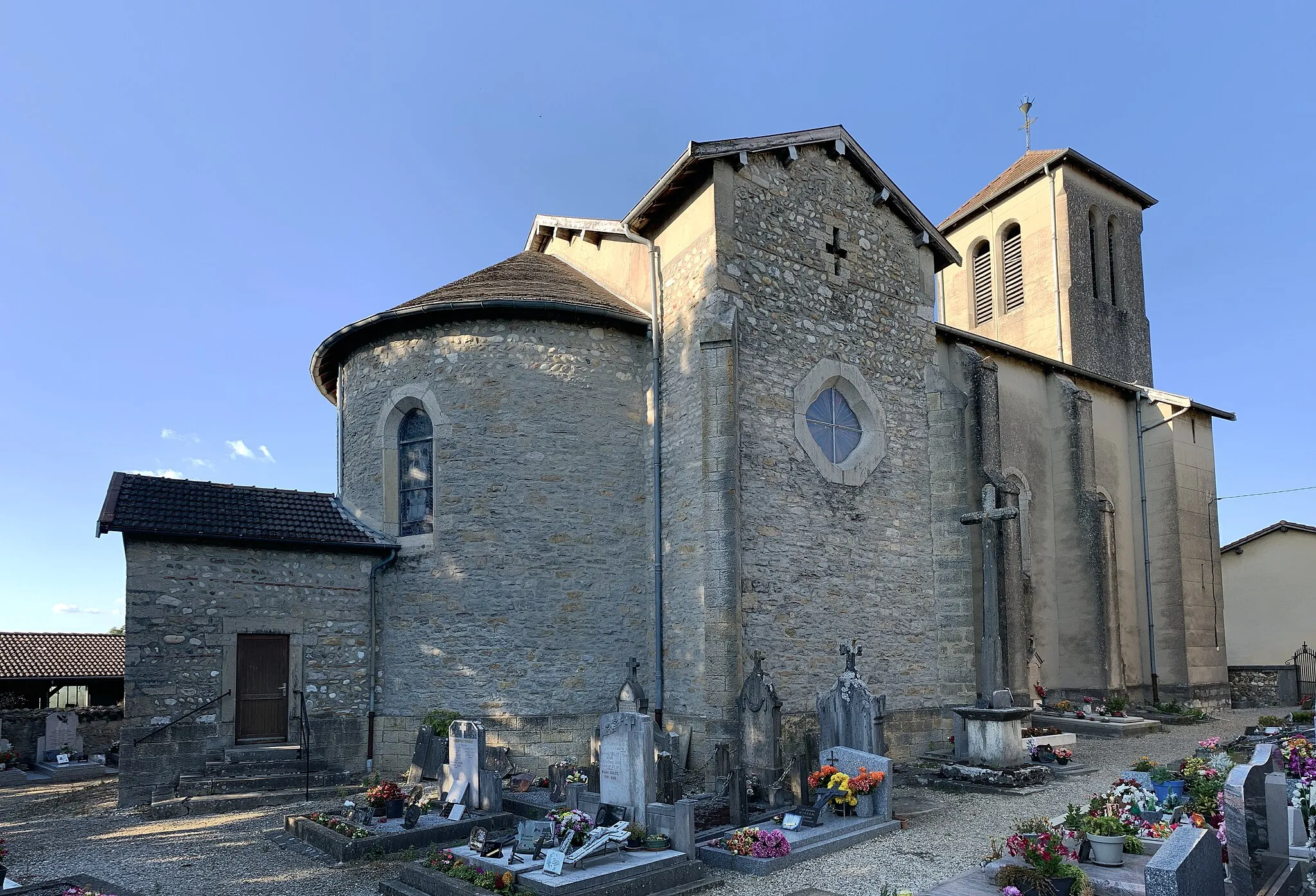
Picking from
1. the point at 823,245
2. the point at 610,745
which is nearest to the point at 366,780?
the point at 610,745

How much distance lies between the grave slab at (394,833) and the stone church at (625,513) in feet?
9.89

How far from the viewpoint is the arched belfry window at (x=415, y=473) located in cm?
1456

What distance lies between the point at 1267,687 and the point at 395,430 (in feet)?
79.5

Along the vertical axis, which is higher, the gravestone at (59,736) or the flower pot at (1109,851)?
the flower pot at (1109,851)

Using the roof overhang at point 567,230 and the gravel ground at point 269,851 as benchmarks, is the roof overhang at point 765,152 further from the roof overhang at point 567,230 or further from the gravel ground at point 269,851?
the gravel ground at point 269,851

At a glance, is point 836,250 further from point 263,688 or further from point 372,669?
point 263,688

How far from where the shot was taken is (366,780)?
12.9m

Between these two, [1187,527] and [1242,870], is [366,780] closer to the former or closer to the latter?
[1242,870]

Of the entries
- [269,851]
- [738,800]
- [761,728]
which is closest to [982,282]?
[761,728]

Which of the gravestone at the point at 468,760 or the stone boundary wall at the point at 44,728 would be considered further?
the stone boundary wall at the point at 44,728

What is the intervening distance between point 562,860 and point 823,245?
415 inches

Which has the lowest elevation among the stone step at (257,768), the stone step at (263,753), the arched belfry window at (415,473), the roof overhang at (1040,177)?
the stone step at (257,768)

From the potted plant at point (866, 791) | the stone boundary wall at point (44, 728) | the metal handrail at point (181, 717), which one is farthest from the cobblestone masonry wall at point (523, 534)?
the stone boundary wall at point (44, 728)

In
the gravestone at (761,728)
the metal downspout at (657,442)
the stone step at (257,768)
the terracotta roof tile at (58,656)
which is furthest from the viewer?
the terracotta roof tile at (58,656)
